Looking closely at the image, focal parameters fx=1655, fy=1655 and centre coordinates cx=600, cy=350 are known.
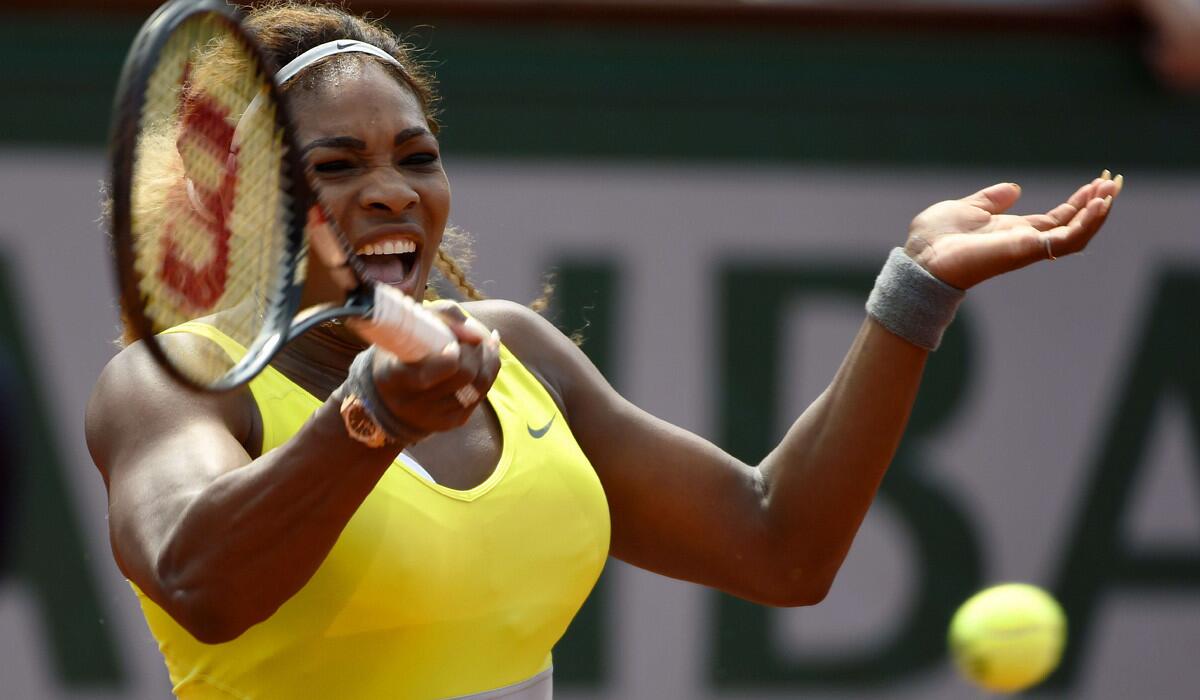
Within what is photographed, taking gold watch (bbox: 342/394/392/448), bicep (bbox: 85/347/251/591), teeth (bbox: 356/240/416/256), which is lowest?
bicep (bbox: 85/347/251/591)

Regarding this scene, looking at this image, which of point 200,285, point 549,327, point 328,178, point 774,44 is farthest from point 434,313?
point 774,44

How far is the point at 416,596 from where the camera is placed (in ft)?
6.52

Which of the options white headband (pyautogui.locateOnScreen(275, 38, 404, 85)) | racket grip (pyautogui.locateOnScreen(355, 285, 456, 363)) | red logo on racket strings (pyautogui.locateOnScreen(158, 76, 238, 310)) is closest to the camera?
racket grip (pyautogui.locateOnScreen(355, 285, 456, 363))

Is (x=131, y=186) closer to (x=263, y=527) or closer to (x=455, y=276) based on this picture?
(x=263, y=527)

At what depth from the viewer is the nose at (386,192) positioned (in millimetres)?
2107

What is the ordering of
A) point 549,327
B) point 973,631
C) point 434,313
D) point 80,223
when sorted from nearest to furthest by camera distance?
point 434,313 → point 549,327 → point 973,631 → point 80,223

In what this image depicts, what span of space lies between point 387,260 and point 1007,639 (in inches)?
102

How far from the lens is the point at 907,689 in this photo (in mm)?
4758

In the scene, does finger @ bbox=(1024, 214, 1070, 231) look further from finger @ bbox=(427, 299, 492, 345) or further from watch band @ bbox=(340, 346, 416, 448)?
watch band @ bbox=(340, 346, 416, 448)

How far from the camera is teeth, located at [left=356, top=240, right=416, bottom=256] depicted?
2111 mm

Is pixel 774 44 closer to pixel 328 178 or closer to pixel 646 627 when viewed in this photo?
pixel 646 627

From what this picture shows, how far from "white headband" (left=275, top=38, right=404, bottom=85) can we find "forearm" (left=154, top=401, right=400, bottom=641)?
66 cm

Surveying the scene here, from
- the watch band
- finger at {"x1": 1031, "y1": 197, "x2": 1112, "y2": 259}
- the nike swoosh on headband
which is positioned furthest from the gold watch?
finger at {"x1": 1031, "y1": 197, "x2": 1112, "y2": 259}

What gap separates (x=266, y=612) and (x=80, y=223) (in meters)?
3.10
